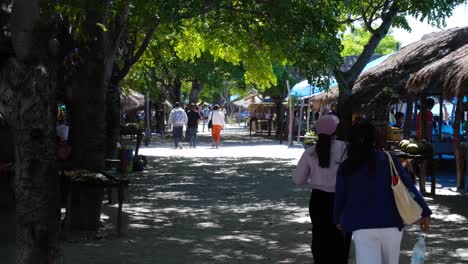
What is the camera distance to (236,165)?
792 inches

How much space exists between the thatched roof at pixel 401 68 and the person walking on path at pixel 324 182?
1095cm

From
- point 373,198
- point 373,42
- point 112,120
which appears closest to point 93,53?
point 373,198

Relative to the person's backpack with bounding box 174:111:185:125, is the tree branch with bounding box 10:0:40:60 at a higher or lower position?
higher

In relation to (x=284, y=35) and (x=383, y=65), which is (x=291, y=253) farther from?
(x=383, y=65)

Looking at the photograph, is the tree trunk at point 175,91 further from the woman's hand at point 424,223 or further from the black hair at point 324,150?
the woman's hand at point 424,223

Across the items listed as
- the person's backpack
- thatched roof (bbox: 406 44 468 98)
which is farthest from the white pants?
the person's backpack

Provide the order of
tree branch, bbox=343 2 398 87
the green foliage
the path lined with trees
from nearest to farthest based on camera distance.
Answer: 1. the path lined with trees
2. tree branch, bbox=343 2 398 87
3. the green foliage

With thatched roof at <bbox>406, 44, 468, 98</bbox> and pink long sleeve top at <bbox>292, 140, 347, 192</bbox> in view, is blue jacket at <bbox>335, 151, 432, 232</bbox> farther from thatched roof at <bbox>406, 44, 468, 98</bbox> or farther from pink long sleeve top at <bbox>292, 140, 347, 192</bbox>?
thatched roof at <bbox>406, 44, 468, 98</bbox>

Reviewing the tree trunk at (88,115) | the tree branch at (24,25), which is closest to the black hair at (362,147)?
the tree branch at (24,25)

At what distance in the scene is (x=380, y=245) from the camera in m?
4.90

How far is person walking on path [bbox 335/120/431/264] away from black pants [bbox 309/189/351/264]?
1.12 meters

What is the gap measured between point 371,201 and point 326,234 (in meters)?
1.35

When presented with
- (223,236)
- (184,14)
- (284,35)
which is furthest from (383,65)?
(223,236)

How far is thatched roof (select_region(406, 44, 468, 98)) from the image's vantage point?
465 inches
